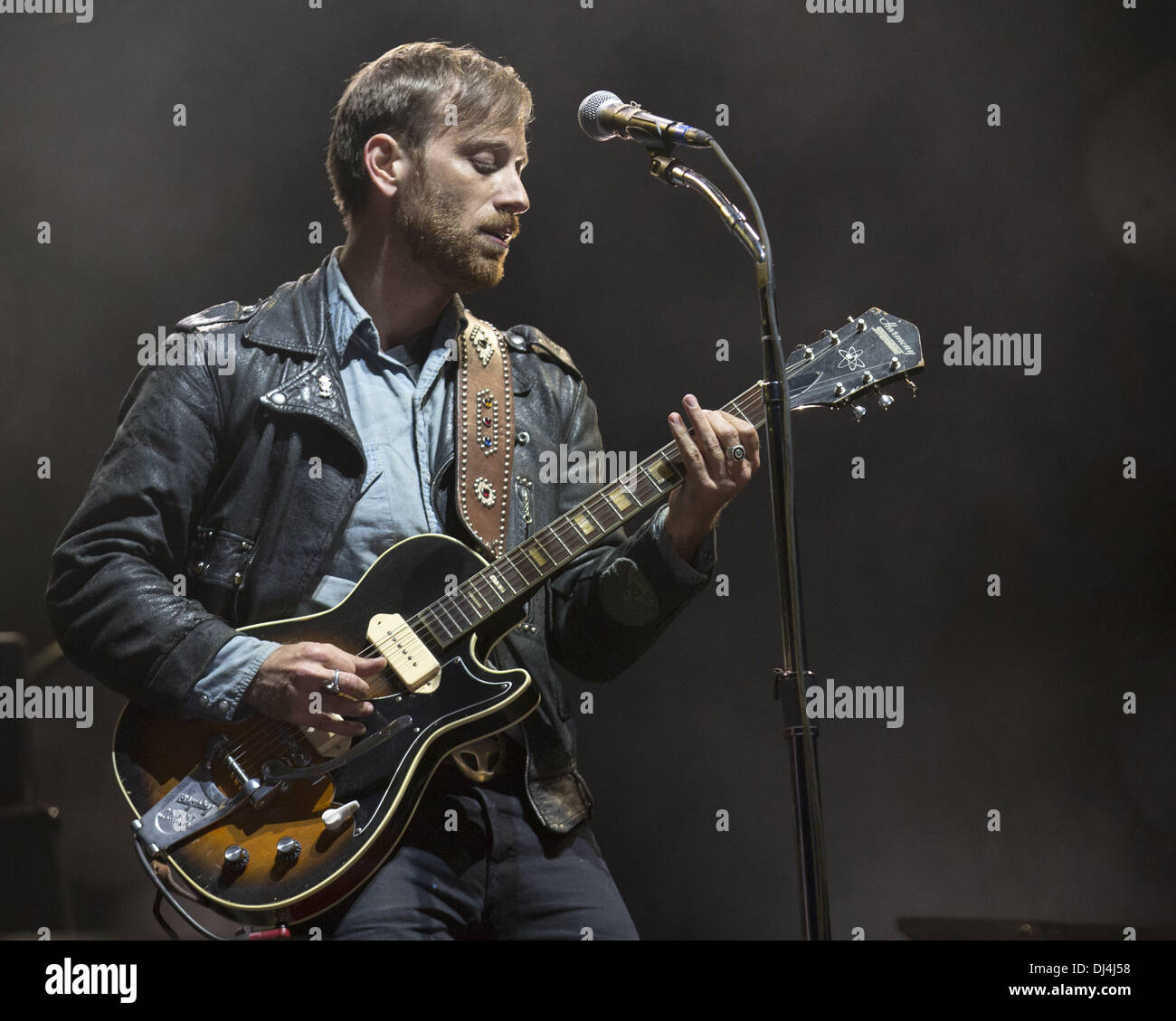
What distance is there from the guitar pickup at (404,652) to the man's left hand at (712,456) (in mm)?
588

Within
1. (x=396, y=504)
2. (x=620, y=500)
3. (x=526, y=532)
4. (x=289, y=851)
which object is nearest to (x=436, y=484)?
(x=396, y=504)

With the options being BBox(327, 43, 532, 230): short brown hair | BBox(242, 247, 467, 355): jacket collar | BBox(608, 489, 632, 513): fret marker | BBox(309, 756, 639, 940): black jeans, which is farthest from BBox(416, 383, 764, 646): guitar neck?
BBox(327, 43, 532, 230): short brown hair

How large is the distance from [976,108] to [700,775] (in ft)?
6.29

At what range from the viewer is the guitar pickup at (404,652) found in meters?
2.29

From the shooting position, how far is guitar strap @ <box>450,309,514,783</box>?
240 cm

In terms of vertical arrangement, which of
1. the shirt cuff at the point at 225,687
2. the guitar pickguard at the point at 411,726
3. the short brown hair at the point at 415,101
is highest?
the short brown hair at the point at 415,101

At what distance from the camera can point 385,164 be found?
2684 mm

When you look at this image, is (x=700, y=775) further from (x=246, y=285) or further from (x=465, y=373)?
(x=246, y=285)

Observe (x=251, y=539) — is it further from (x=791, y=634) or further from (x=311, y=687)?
(x=791, y=634)

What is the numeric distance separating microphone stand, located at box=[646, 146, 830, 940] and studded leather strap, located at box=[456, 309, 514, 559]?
2.43ft

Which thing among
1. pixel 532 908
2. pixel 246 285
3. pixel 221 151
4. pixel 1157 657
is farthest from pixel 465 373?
pixel 1157 657

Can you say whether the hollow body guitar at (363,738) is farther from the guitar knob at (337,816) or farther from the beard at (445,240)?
the beard at (445,240)

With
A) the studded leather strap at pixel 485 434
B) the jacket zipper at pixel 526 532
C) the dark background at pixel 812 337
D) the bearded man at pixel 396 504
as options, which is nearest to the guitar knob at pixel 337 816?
the bearded man at pixel 396 504

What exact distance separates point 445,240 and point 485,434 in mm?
431
